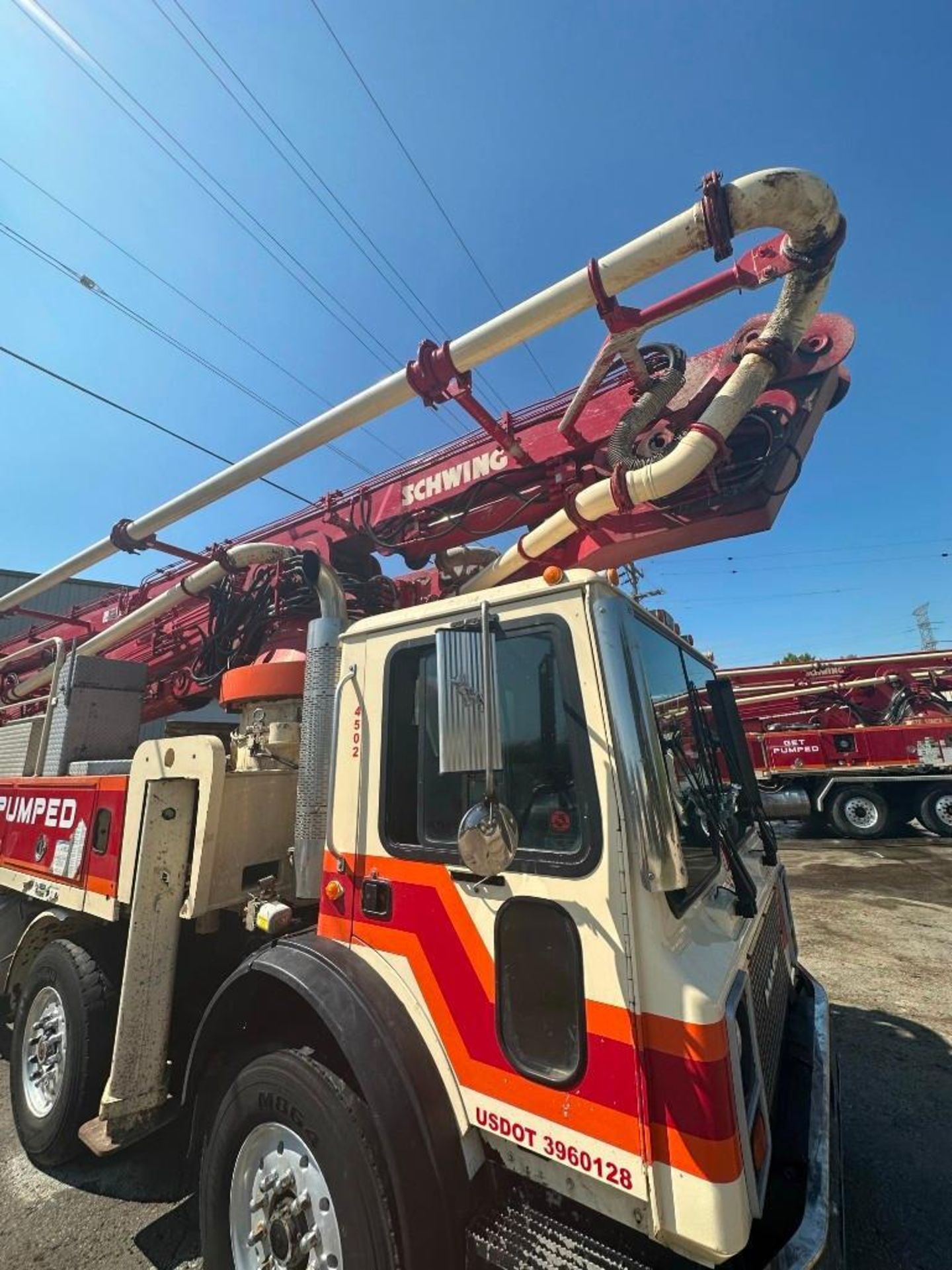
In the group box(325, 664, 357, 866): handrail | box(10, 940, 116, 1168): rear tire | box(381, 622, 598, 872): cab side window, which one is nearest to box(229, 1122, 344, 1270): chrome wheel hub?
box(325, 664, 357, 866): handrail

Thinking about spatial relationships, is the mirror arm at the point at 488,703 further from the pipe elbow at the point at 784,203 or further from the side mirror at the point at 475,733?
the pipe elbow at the point at 784,203

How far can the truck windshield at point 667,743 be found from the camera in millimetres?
1530

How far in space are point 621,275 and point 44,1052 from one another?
480 centimetres

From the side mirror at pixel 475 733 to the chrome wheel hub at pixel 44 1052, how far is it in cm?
287

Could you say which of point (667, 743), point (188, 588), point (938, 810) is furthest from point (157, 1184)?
point (938, 810)

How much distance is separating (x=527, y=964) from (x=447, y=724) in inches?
28.4

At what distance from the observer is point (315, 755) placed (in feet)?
7.96

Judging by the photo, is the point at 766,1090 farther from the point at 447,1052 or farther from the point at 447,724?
the point at 447,724

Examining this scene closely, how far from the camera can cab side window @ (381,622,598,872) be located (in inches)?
66.0

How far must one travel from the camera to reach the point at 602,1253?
4.87 ft

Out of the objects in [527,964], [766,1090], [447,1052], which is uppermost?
[527,964]

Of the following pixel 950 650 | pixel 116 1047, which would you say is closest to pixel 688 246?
pixel 116 1047

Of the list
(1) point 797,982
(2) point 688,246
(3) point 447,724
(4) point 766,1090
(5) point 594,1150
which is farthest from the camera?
(1) point 797,982

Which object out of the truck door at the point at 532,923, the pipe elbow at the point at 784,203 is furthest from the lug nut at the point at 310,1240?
the pipe elbow at the point at 784,203
